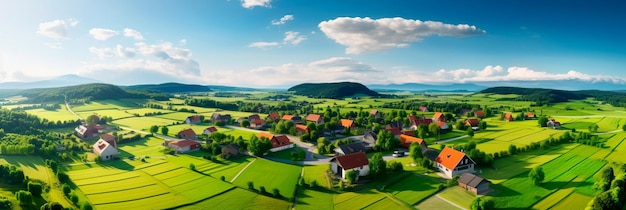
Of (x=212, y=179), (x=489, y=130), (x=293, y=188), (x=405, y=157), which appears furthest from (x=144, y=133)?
(x=489, y=130)

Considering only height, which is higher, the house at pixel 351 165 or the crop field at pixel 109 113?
the crop field at pixel 109 113

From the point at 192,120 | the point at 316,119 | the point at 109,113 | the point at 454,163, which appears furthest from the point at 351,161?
the point at 109,113

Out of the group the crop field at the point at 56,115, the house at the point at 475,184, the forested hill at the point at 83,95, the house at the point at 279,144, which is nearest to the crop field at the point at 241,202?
the house at the point at 475,184

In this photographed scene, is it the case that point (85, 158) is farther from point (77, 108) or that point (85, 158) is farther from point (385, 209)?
point (77, 108)

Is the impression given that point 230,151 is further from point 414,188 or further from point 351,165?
point 414,188

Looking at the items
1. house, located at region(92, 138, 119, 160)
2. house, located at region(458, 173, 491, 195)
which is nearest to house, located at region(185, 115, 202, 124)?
house, located at region(92, 138, 119, 160)

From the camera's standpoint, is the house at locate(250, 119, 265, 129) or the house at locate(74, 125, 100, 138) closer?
the house at locate(74, 125, 100, 138)

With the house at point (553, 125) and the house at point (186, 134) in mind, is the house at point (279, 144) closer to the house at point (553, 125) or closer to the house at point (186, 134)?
the house at point (186, 134)

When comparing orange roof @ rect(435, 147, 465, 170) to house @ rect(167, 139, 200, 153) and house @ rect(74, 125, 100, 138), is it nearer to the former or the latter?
house @ rect(167, 139, 200, 153)
